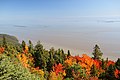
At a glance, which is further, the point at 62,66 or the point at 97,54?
the point at 97,54

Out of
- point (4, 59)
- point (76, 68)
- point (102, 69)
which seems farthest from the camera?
point (102, 69)

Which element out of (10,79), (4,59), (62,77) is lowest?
(62,77)

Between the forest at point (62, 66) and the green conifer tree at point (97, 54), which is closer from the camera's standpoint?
the forest at point (62, 66)

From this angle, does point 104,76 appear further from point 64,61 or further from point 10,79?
point 10,79

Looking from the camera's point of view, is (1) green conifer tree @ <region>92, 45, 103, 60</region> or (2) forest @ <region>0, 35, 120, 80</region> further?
(1) green conifer tree @ <region>92, 45, 103, 60</region>

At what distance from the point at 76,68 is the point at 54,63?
961 inches

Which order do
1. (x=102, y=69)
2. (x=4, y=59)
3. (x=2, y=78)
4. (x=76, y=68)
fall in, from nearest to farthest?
(x=2, y=78) < (x=4, y=59) < (x=76, y=68) < (x=102, y=69)

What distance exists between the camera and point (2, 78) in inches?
583

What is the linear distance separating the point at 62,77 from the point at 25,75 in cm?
5538

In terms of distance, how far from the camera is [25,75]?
16516 millimetres

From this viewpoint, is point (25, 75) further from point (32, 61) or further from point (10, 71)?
point (32, 61)

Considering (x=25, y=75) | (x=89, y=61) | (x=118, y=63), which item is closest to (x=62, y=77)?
(x=118, y=63)

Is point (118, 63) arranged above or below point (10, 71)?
below

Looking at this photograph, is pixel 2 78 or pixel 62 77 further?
pixel 62 77
